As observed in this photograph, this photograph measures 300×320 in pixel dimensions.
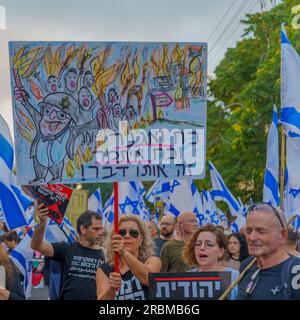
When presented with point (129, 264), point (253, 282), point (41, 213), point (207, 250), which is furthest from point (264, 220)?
point (41, 213)

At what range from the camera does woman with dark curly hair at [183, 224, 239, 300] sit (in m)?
6.58

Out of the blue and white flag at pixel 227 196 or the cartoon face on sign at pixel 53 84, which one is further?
the blue and white flag at pixel 227 196

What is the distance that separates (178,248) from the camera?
859 cm

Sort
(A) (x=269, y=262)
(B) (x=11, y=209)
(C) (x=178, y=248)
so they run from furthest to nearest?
(C) (x=178, y=248), (B) (x=11, y=209), (A) (x=269, y=262)

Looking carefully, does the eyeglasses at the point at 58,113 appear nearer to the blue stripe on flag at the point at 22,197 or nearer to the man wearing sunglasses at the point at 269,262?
the man wearing sunglasses at the point at 269,262

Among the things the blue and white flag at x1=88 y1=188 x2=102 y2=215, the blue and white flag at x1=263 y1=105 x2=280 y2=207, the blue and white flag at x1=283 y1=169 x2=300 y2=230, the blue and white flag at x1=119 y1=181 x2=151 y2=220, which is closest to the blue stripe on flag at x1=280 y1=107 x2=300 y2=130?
the blue and white flag at x1=283 y1=169 x2=300 y2=230

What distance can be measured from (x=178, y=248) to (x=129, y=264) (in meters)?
2.05

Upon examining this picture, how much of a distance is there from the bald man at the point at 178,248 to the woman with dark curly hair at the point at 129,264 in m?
0.60

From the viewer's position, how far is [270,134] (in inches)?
376

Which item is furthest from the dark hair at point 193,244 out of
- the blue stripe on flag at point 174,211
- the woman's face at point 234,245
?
the blue stripe on flag at point 174,211

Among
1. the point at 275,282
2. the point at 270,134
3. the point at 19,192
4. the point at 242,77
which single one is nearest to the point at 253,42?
the point at 242,77

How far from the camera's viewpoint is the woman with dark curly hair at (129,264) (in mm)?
6559

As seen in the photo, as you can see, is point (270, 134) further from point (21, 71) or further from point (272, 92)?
point (272, 92)

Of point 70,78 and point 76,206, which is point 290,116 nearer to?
point 70,78
